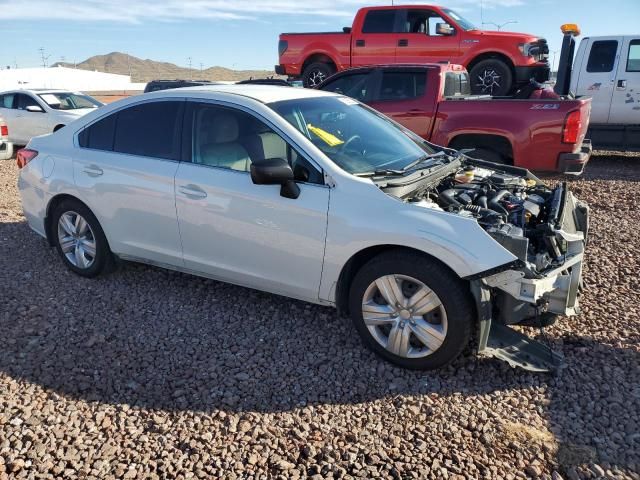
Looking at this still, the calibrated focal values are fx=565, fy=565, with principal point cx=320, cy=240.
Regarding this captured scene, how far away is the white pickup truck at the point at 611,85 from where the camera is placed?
10344 mm

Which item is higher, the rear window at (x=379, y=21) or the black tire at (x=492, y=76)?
the rear window at (x=379, y=21)

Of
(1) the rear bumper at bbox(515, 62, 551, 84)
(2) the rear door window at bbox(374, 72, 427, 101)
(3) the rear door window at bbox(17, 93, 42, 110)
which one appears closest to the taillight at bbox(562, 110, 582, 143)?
(2) the rear door window at bbox(374, 72, 427, 101)

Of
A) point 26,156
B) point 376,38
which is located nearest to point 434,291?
point 26,156

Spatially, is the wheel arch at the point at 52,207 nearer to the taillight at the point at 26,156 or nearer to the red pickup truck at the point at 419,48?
the taillight at the point at 26,156

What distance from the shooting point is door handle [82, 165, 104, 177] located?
15.1 ft

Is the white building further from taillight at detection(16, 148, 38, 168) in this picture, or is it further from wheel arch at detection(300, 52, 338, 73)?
taillight at detection(16, 148, 38, 168)

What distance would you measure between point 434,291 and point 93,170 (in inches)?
118

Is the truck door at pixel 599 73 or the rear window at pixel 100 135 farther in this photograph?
the truck door at pixel 599 73

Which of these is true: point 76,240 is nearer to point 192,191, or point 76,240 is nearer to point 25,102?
point 192,191

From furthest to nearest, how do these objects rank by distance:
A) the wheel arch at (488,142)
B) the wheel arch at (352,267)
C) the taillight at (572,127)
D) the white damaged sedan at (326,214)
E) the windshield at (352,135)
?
the wheel arch at (488,142) < the taillight at (572,127) < the windshield at (352,135) < the wheel arch at (352,267) < the white damaged sedan at (326,214)

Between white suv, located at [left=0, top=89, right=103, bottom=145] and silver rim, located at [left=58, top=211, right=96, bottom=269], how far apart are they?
8606mm

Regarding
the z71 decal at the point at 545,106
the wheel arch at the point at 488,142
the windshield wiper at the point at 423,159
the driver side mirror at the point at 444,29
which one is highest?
the driver side mirror at the point at 444,29

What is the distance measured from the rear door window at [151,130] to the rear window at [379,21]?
877cm

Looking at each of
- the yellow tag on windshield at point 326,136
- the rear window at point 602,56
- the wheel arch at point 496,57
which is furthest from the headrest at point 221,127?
the rear window at point 602,56
